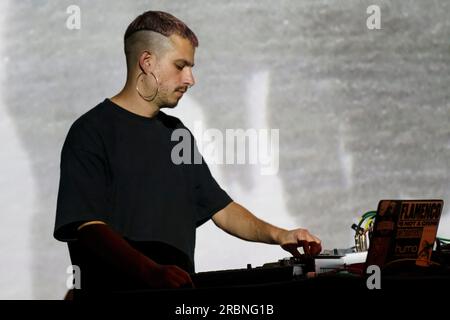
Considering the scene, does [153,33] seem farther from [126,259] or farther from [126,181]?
[126,259]

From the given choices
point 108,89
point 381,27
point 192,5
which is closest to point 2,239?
point 108,89

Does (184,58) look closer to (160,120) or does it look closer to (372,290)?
(160,120)

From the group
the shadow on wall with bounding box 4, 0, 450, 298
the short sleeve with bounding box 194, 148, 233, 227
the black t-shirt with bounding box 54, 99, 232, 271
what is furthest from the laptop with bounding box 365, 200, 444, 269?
the shadow on wall with bounding box 4, 0, 450, 298

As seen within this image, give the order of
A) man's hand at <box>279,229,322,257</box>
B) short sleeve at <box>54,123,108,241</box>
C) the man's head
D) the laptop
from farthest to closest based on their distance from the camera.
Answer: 1. the man's head
2. man's hand at <box>279,229,322,257</box>
3. short sleeve at <box>54,123,108,241</box>
4. the laptop

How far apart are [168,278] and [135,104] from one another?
740 mm

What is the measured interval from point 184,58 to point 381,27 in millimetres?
1678

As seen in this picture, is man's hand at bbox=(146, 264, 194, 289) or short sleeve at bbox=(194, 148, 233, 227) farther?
short sleeve at bbox=(194, 148, 233, 227)

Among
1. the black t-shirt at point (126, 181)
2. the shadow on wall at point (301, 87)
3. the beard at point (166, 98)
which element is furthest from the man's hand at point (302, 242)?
the shadow on wall at point (301, 87)

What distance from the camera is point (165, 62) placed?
223 centimetres

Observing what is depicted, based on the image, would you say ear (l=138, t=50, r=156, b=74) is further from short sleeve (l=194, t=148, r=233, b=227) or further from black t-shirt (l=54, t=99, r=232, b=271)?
short sleeve (l=194, t=148, r=233, b=227)

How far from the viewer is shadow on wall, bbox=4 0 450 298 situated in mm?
3414

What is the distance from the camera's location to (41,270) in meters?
3.38

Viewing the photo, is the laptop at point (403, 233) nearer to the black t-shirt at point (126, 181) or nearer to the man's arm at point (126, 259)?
the man's arm at point (126, 259)

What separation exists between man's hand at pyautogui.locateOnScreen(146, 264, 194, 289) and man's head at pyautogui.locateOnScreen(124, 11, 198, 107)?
0.67m
